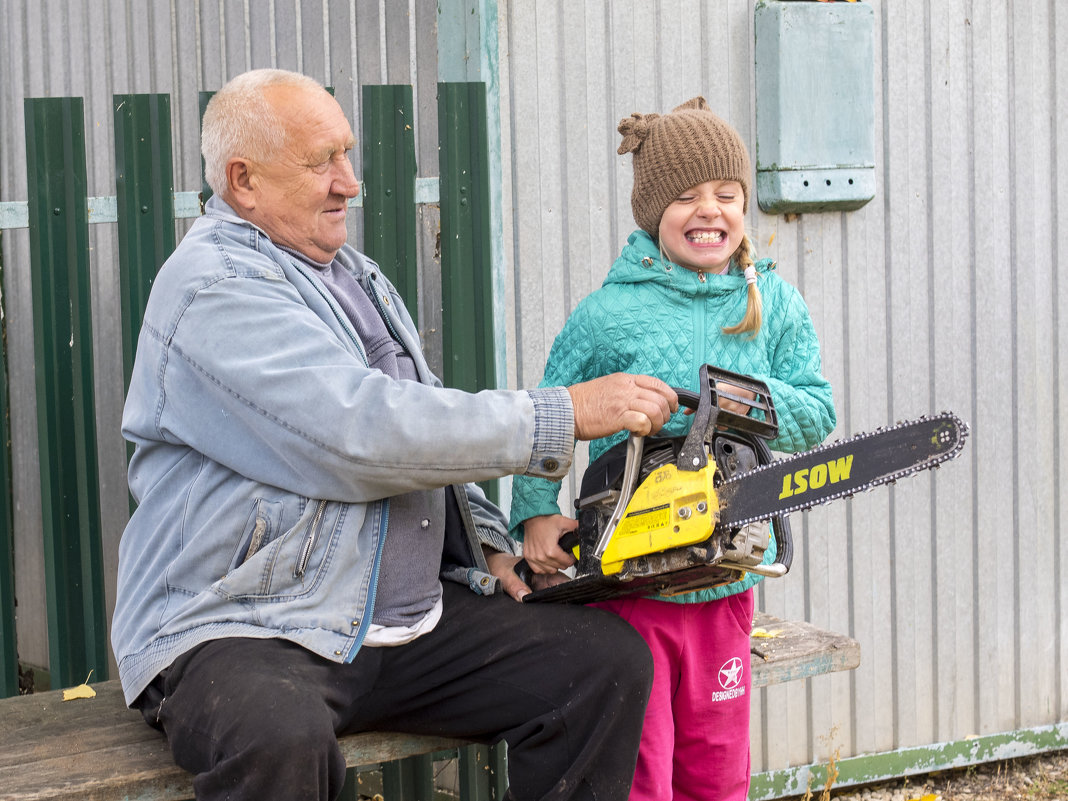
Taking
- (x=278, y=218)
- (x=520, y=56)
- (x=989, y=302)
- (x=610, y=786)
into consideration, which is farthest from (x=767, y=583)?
→ (x=278, y=218)

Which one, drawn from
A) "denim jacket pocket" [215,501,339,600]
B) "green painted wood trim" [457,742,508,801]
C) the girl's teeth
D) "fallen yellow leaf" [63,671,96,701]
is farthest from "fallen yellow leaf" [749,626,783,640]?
"fallen yellow leaf" [63,671,96,701]

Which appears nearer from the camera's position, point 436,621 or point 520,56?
point 436,621

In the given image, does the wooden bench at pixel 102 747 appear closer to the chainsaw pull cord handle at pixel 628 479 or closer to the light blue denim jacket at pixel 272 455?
the light blue denim jacket at pixel 272 455

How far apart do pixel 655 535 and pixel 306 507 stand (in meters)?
0.69

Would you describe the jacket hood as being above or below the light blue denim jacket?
above

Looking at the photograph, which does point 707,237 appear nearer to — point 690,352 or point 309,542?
point 690,352

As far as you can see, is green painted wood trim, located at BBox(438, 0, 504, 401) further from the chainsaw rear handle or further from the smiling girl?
the chainsaw rear handle

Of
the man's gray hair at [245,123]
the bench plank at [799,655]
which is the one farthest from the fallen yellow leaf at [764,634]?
the man's gray hair at [245,123]

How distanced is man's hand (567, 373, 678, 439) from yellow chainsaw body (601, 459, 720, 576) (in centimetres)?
11

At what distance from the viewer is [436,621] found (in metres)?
2.54

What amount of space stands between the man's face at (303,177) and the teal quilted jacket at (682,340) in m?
0.63

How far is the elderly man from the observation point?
221cm

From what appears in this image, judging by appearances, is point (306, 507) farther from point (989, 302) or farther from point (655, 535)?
point (989, 302)

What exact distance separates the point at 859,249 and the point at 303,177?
2.17 m
